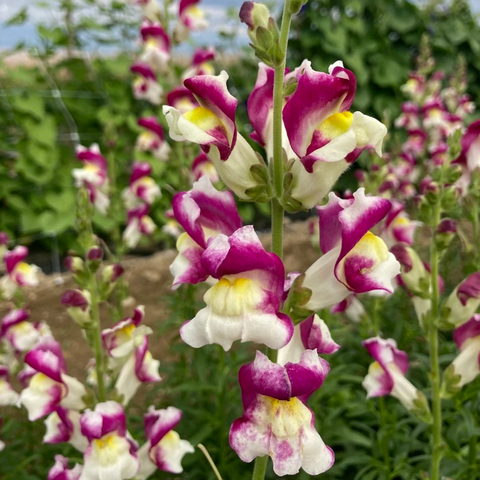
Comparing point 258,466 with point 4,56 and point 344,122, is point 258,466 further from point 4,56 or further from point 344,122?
point 4,56

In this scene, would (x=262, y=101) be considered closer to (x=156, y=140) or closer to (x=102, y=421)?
(x=102, y=421)

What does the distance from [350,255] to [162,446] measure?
1.03m

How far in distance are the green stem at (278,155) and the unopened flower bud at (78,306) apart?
Answer: 79 centimetres

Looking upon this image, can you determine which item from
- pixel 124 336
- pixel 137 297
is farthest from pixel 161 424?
pixel 137 297

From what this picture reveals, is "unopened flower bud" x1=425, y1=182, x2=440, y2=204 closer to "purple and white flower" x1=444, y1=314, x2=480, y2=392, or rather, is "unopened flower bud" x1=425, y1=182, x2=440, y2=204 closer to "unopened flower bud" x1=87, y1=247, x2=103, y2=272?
"purple and white flower" x1=444, y1=314, x2=480, y2=392

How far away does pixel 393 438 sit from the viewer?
2.54 m

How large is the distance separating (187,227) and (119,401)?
0.96 metres

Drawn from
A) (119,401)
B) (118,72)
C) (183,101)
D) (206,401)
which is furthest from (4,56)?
(119,401)

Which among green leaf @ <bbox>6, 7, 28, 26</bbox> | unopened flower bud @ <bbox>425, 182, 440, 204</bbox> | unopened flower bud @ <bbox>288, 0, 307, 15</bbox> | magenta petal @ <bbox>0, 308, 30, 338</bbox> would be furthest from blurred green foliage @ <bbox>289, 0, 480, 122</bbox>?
unopened flower bud @ <bbox>288, 0, 307, 15</bbox>

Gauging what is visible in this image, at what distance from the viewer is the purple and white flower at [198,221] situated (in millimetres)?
1049

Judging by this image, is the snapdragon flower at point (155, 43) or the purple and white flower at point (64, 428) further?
the snapdragon flower at point (155, 43)

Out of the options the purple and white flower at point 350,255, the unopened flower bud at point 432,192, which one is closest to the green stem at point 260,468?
the purple and white flower at point 350,255

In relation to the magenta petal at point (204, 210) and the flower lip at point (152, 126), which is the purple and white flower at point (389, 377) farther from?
the flower lip at point (152, 126)

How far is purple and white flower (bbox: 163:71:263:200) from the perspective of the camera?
1.00 meters
